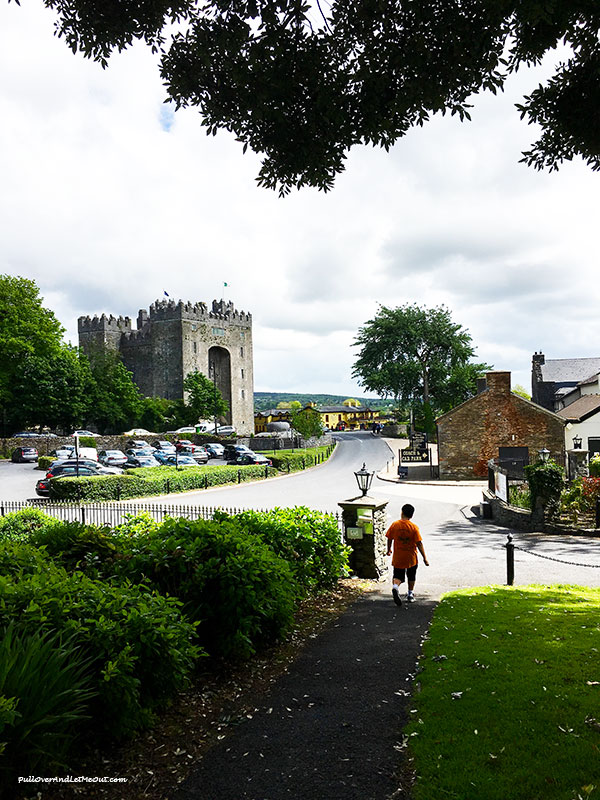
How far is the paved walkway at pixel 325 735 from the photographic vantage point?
158 inches

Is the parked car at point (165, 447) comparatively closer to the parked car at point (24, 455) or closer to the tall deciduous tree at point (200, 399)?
the parked car at point (24, 455)

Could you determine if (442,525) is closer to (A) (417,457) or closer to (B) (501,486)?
(B) (501,486)

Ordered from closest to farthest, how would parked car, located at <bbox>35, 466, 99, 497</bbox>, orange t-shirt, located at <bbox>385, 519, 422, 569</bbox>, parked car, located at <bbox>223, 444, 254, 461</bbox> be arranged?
orange t-shirt, located at <bbox>385, 519, 422, 569</bbox>, parked car, located at <bbox>35, 466, 99, 497</bbox>, parked car, located at <bbox>223, 444, 254, 461</bbox>

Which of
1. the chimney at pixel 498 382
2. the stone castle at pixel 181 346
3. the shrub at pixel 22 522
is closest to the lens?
the shrub at pixel 22 522

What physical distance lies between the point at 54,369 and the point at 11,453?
39.7 feet

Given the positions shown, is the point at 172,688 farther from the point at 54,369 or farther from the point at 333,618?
the point at 54,369

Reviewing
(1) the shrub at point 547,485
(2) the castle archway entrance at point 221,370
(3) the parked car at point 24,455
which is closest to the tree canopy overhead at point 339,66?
(1) the shrub at point 547,485

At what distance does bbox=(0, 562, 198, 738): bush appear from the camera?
4.29 m

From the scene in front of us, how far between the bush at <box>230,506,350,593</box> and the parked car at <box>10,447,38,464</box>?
42.4 m

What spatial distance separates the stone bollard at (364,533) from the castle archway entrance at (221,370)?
271 feet

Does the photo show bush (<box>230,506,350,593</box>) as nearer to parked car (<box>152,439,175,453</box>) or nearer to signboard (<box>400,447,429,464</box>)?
signboard (<box>400,447,429,464</box>)

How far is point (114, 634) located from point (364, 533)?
753cm

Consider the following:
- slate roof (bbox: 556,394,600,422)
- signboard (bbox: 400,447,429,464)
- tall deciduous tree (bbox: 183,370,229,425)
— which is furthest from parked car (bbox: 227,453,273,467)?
tall deciduous tree (bbox: 183,370,229,425)

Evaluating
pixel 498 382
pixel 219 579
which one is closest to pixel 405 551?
pixel 219 579
